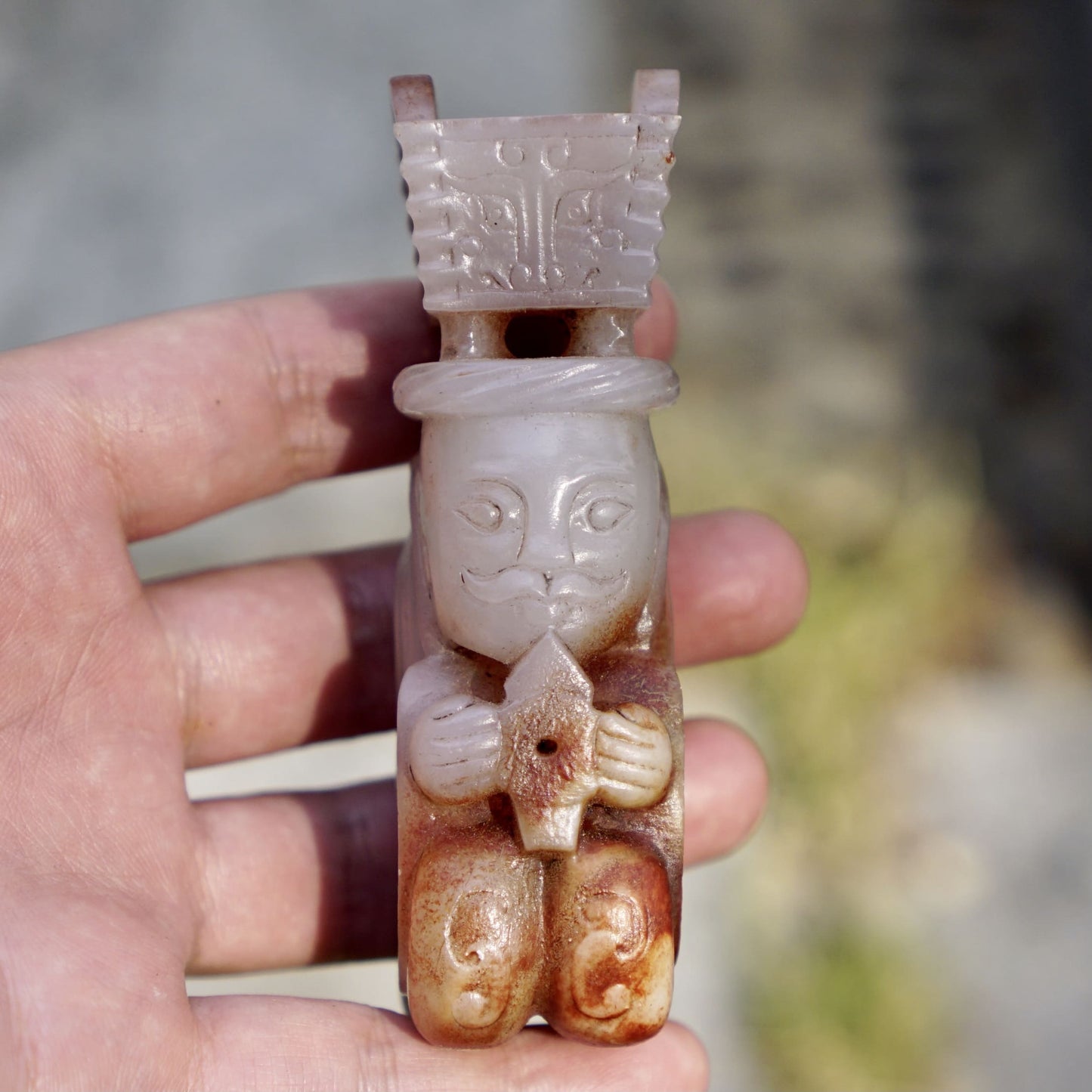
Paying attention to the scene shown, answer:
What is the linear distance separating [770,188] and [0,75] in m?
2.14

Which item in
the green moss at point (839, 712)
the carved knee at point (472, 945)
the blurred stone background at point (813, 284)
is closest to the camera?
the carved knee at point (472, 945)

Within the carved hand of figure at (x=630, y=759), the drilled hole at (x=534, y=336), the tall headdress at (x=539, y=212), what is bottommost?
the carved hand of figure at (x=630, y=759)

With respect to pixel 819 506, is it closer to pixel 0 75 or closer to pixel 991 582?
pixel 991 582

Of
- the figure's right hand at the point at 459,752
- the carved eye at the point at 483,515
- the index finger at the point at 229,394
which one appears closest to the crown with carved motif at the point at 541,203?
the carved eye at the point at 483,515

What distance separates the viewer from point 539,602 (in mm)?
1527

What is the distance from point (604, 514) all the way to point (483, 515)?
15 centimetres

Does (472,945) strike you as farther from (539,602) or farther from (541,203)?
(541,203)

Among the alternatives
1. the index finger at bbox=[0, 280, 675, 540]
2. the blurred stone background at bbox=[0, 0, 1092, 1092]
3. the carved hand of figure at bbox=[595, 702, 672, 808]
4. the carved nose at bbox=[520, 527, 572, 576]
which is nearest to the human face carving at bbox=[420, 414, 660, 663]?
the carved nose at bbox=[520, 527, 572, 576]

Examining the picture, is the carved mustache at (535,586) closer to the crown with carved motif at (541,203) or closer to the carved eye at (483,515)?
the carved eye at (483,515)

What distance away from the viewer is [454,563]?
1.56m

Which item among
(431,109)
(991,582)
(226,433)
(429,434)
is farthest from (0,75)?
(991,582)

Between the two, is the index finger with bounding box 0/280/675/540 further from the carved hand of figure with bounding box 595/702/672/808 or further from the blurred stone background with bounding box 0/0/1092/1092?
the blurred stone background with bounding box 0/0/1092/1092

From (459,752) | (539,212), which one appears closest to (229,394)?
(539,212)

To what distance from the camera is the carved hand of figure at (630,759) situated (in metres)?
1.50
